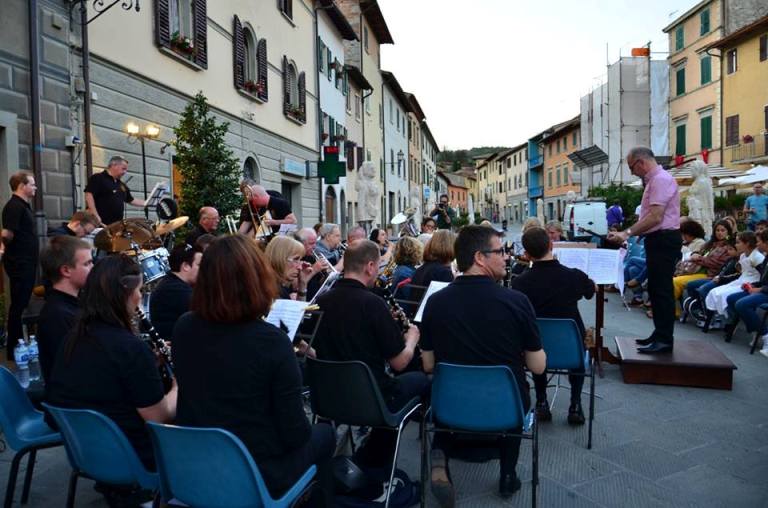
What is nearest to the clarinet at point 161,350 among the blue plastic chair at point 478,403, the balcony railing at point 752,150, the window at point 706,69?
the blue plastic chair at point 478,403

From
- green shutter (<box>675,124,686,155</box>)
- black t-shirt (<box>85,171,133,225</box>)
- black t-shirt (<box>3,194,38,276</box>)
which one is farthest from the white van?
black t-shirt (<box>3,194,38,276</box>)

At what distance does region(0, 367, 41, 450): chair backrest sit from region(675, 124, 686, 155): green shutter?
36.0 metres

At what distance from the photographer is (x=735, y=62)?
94.3 ft

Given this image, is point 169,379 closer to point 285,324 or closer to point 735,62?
point 285,324

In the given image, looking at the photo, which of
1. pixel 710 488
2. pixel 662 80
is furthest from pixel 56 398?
pixel 662 80

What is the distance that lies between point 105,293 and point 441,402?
5.74 feet

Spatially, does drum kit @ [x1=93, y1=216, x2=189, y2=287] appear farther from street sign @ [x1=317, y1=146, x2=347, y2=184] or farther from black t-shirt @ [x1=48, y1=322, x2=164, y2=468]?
street sign @ [x1=317, y1=146, x2=347, y2=184]

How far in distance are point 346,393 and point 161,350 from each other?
105 centimetres

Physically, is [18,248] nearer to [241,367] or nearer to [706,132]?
[241,367]

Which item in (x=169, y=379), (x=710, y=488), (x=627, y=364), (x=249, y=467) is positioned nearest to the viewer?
(x=249, y=467)

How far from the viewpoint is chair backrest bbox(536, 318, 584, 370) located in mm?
4199

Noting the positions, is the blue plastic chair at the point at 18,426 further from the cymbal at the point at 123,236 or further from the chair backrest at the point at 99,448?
the cymbal at the point at 123,236

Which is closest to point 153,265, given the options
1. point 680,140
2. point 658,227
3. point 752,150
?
point 658,227

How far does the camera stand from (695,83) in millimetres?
32344
